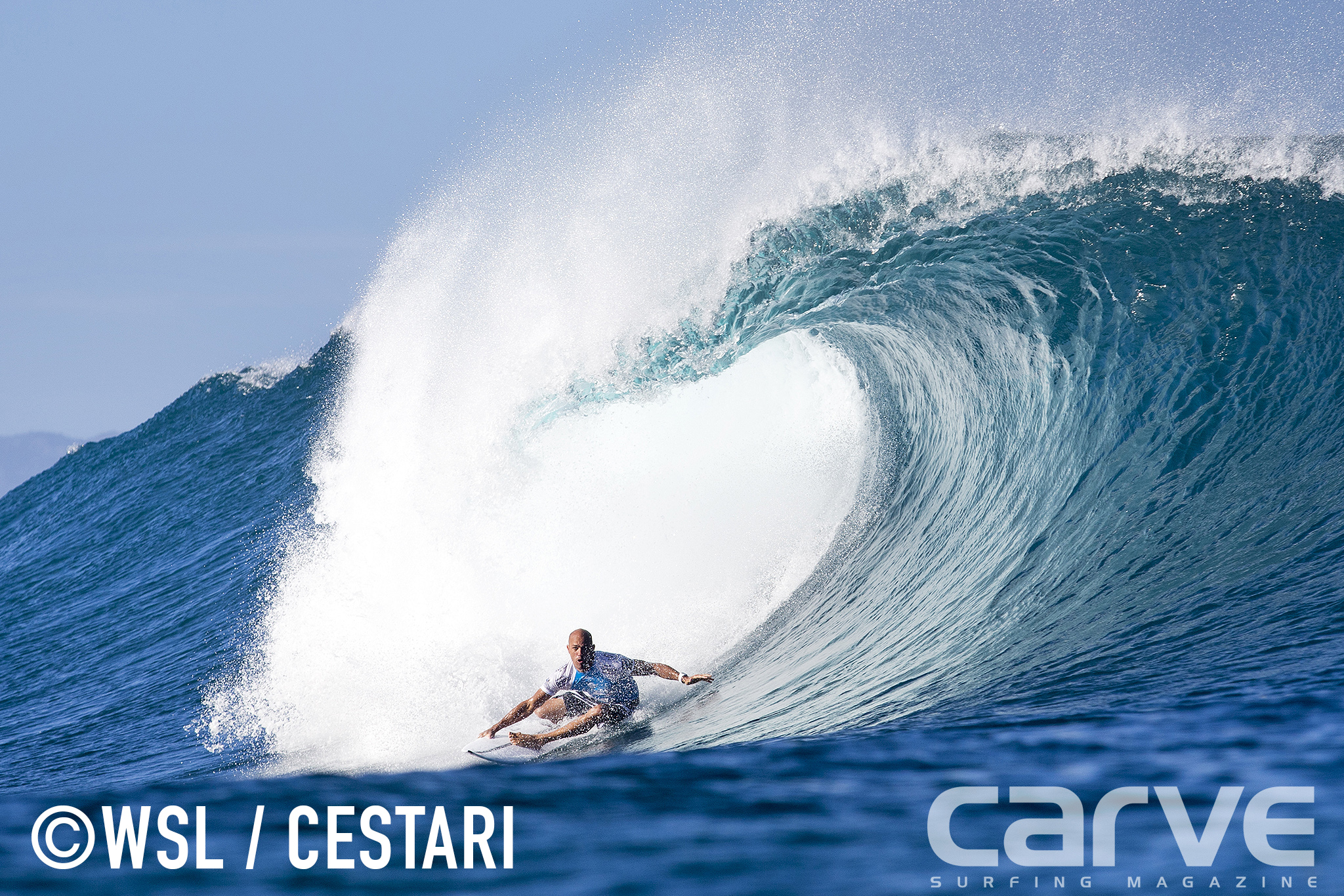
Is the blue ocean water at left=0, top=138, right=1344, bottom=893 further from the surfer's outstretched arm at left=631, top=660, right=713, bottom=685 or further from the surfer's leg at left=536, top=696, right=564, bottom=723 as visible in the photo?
the surfer's leg at left=536, top=696, right=564, bottom=723

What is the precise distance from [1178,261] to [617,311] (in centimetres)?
550

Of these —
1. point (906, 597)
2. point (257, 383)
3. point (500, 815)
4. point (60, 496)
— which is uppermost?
point (257, 383)

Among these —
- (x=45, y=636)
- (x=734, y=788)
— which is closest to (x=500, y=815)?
(x=734, y=788)

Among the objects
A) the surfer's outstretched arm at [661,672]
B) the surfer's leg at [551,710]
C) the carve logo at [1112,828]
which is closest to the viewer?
the carve logo at [1112,828]

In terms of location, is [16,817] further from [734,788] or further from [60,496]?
[60,496]

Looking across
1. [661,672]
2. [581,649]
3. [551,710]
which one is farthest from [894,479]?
[551,710]

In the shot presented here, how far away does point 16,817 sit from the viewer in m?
3.13

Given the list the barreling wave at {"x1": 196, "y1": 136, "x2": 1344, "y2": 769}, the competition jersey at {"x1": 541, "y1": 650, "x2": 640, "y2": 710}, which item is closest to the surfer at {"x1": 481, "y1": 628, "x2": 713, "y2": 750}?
the competition jersey at {"x1": 541, "y1": 650, "x2": 640, "y2": 710}

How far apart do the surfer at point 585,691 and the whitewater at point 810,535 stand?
0.53 ft

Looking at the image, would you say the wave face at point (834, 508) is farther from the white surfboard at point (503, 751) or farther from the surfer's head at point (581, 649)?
the surfer's head at point (581, 649)

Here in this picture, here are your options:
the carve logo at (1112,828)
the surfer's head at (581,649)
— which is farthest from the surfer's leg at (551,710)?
the carve logo at (1112,828)

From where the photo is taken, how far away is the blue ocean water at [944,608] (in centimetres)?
299

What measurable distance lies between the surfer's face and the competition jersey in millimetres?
48

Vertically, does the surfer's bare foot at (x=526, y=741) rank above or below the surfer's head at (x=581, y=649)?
below
